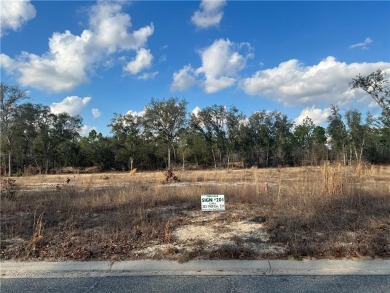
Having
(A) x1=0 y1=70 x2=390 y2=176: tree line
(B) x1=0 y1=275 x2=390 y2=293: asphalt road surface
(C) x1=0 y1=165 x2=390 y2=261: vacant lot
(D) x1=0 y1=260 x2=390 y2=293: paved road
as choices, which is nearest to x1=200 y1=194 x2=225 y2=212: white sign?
(C) x1=0 y1=165 x2=390 y2=261: vacant lot

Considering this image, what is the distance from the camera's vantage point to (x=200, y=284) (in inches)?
167

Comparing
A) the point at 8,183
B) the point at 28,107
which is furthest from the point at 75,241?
the point at 28,107

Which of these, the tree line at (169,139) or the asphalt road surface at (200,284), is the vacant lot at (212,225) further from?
the tree line at (169,139)

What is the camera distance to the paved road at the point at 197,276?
4148 mm

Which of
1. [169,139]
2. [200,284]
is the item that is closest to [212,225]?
[200,284]

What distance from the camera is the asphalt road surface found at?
407 cm

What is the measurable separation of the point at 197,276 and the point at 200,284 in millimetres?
275

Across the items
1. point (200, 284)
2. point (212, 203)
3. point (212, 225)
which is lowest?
point (200, 284)

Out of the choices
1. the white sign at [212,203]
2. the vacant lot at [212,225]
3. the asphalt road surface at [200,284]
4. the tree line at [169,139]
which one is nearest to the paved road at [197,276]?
the asphalt road surface at [200,284]

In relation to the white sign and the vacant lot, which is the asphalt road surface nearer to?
the vacant lot

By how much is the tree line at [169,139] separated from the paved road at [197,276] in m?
45.6

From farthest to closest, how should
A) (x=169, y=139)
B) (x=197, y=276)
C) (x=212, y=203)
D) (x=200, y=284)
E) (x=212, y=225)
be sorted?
(x=169, y=139)
(x=212, y=203)
(x=212, y=225)
(x=197, y=276)
(x=200, y=284)

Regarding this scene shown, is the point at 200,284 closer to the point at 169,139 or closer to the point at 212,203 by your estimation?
the point at 212,203

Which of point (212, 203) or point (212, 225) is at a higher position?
point (212, 203)
